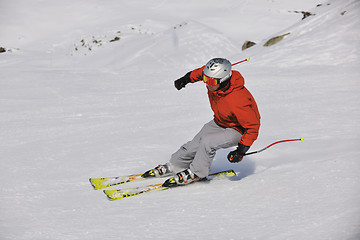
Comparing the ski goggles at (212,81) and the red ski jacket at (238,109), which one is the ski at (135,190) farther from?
the ski goggles at (212,81)

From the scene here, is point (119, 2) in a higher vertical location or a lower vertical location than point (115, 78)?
higher

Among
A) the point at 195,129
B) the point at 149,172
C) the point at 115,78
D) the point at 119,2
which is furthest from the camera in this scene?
the point at 119,2

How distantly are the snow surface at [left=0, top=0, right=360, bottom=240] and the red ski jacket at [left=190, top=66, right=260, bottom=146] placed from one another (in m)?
0.59

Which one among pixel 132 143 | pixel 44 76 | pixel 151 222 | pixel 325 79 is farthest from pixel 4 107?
pixel 325 79

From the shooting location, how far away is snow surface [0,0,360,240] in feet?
10.2

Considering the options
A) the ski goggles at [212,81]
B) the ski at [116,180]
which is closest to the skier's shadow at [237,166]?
the ski at [116,180]

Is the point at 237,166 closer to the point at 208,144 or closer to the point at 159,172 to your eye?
the point at 208,144

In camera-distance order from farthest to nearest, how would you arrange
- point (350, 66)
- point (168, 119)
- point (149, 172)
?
1. point (350, 66)
2. point (168, 119)
3. point (149, 172)

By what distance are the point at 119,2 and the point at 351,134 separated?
22516 mm

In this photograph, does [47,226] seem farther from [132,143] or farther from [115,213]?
[132,143]

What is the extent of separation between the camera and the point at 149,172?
4332 mm

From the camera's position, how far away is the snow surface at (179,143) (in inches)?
123

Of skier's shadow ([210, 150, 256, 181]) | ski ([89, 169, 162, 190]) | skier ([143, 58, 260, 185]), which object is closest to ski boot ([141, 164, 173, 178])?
ski ([89, 169, 162, 190])

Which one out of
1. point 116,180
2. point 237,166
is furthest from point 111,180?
point 237,166
